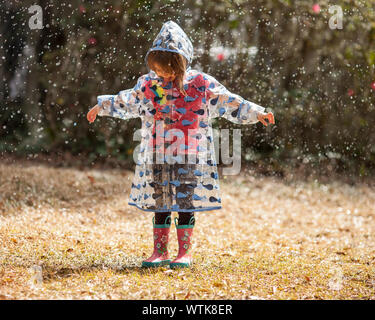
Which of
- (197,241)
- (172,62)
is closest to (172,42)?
(172,62)

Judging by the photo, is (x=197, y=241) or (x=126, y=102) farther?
(x=197, y=241)

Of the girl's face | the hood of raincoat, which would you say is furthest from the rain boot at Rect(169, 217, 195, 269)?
the hood of raincoat

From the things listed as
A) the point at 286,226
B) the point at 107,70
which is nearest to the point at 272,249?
the point at 286,226

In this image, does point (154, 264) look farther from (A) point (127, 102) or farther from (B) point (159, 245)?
(A) point (127, 102)

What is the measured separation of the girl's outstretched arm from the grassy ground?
2.70ft

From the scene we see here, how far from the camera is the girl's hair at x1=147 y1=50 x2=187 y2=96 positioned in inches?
97.1

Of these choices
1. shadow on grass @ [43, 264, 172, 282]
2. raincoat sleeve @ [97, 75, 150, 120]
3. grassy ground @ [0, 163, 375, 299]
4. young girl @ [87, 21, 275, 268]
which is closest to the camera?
grassy ground @ [0, 163, 375, 299]

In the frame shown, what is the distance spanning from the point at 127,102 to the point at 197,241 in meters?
1.36

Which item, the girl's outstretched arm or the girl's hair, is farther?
the girl's outstretched arm

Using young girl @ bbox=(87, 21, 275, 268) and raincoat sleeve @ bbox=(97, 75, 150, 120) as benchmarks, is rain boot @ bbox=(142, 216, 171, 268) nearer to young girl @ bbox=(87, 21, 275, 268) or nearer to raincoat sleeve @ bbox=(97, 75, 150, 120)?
young girl @ bbox=(87, 21, 275, 268)

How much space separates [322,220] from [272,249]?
1.41 m

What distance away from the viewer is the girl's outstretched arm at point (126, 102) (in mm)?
2611

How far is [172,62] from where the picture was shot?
2.47 m
